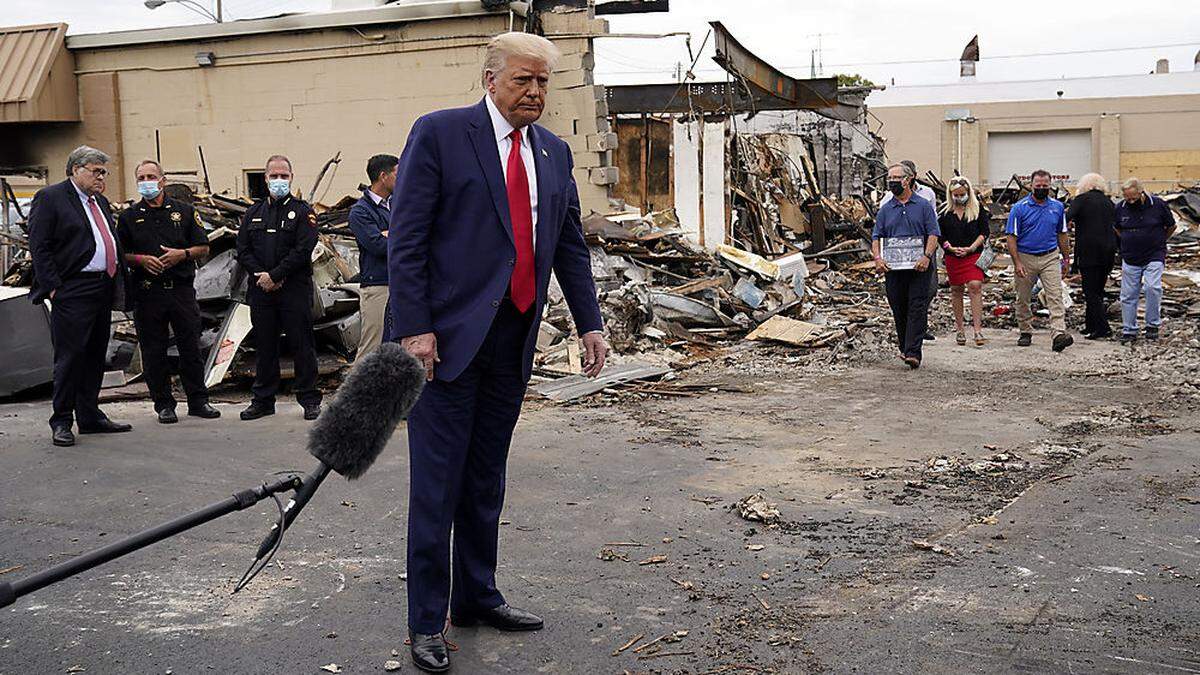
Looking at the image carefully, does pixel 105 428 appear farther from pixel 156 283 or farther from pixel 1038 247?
pixel 1038 247

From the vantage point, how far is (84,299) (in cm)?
823

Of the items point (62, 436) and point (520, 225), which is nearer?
point (520, 225)

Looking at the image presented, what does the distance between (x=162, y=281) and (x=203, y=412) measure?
1075mm

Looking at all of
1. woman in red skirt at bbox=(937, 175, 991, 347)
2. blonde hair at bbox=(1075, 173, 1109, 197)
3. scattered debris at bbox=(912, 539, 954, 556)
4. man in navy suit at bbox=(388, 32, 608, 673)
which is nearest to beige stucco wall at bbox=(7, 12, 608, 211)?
woman in red skirt at bbox=(937, 175, 991, 347)

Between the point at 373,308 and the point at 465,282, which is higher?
the point at 465,282

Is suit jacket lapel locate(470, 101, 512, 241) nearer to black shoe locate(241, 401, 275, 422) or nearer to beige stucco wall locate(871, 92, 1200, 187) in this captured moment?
black shoe locate(241, 401, 275, 422)

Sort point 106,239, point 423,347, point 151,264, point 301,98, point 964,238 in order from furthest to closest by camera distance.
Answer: point 301,98
point 964,238
point 151,264
point 106,239
point 423,347

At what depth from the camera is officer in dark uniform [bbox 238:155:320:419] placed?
9.11 m

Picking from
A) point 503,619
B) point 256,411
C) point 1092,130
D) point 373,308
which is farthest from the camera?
point 1092,130

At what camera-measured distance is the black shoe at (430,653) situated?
405 centimetres

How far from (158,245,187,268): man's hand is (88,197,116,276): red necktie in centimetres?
45

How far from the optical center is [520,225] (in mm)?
4254

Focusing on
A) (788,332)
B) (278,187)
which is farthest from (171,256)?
(788,332)

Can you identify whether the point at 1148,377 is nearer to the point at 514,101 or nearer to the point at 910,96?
the point at 514,101
